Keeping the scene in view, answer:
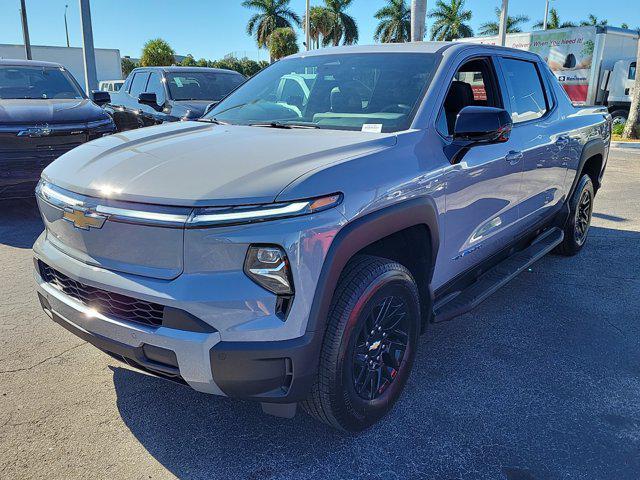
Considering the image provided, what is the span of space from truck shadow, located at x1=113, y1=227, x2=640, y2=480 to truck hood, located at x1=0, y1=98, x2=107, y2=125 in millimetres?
4184

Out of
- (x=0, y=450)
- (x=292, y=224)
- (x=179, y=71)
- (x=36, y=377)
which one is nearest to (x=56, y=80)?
(x=179, y=71)

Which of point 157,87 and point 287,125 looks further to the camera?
point 157,87

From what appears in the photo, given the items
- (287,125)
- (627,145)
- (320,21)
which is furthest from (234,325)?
(320,21)

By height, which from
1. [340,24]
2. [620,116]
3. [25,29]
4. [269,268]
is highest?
[340,24]

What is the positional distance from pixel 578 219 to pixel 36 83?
7164 millimetres

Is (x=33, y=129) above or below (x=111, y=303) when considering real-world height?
above

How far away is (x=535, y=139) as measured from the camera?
3.93 m

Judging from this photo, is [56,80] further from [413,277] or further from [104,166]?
[413,277]

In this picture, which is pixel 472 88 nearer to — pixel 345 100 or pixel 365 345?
pixel 345 100

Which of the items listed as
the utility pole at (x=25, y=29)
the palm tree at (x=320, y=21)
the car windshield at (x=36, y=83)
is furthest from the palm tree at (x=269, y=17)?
the car windshield at (x=36, y=83)

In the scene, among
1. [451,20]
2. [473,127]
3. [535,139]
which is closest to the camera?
[473,127]

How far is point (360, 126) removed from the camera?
2920 millimetres

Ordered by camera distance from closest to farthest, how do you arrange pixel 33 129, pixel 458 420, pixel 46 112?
pixel 458 420 → pixel 33 129 → pixel 46 112

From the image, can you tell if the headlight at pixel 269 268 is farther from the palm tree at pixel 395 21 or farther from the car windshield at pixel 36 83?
the palm tree at pixel 395 21
